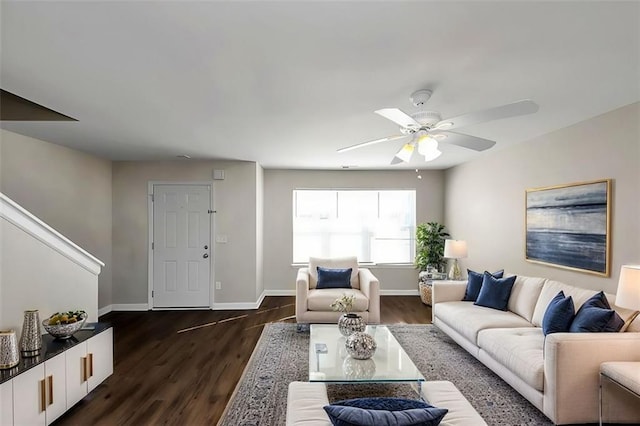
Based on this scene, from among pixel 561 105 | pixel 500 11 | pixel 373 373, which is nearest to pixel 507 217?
pixel 561 105

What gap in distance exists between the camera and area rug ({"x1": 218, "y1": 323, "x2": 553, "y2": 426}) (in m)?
2.56

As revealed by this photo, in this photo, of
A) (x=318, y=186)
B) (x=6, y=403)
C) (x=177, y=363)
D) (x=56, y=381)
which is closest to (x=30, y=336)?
(x=56, y=381)

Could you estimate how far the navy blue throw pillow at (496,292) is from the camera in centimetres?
382

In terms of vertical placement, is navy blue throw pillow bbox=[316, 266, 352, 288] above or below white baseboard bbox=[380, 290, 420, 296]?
above

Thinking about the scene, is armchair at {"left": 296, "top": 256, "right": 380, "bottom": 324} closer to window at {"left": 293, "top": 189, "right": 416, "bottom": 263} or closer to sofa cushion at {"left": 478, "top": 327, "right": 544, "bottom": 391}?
sofa cushion at {"left": 478, "top": 327, "right": 544, "bottom": 391}

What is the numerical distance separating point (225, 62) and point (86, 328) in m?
2.56

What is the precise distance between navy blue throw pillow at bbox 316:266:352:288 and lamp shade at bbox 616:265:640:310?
10.1ft

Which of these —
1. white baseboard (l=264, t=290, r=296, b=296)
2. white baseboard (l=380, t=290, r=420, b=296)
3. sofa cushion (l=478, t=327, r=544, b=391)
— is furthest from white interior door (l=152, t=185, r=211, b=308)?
sofa cushion (l=478, t=327, r=544, b=391)

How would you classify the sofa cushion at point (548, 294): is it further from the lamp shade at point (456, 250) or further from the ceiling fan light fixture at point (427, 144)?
the ceiling fan light fixture at point (427, 144)

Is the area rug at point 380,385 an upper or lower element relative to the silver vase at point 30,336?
lower

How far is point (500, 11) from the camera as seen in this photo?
1.59m

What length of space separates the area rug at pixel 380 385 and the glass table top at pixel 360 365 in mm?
324

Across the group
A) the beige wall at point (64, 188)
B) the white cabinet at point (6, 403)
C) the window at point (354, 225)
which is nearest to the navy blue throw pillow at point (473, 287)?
the window at point (354, 225)

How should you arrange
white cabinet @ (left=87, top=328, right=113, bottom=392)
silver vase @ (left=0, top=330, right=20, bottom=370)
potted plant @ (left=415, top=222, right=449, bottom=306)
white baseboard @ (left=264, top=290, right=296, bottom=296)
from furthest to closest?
white baseboard @ (left=264, top=290, right=296, bottom=296), potted plant @ (left=415, top=222, right=449, bottom=306), white cabinet @ (left=87, top=328, right=113, bottom=392), silver vase @ (left=0, top=330, right=20, bottom=370)
